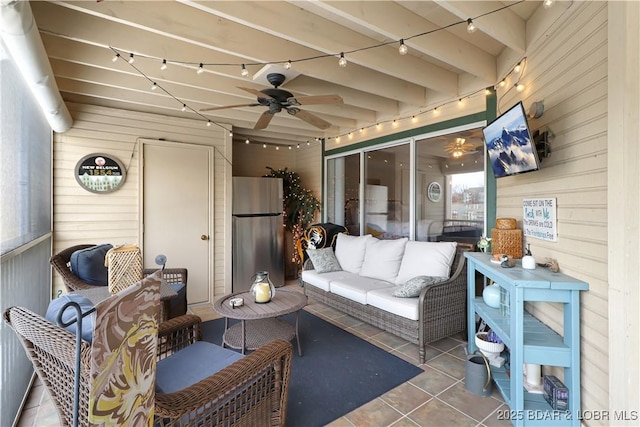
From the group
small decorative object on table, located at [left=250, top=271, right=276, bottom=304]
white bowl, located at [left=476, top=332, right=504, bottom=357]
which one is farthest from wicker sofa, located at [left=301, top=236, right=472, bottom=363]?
small decorative object on table, located at [left=250, top=271, right=276, bottom=304]

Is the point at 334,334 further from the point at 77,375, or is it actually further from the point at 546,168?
the point at 77,375

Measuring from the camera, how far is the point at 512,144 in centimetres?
224

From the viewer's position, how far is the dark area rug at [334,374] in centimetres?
213

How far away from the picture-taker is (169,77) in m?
3.02

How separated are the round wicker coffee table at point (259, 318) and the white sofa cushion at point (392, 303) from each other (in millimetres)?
747

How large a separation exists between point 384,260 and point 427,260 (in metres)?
0.62

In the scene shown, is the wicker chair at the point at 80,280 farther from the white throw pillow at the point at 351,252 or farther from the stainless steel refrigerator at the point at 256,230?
the white throw pillow at the point at 351,252

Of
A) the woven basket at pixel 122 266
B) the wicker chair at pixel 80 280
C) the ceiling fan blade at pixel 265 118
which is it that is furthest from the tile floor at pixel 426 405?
the ceiling fan blade at pixel 265 118

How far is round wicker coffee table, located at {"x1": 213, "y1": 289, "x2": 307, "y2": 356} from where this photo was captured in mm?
2664

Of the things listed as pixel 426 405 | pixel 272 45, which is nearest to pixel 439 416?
pixel 426 405

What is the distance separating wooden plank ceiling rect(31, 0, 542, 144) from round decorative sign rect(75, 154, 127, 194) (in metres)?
0.71

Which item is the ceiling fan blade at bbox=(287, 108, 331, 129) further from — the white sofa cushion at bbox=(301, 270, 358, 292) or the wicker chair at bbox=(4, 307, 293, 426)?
the wicker chair at bbox=(4, 307, 293, 426)

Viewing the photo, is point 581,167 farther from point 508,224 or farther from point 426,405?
point 426,405

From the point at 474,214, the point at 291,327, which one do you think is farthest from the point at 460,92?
the point at 291,327
